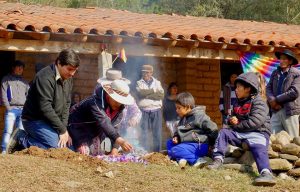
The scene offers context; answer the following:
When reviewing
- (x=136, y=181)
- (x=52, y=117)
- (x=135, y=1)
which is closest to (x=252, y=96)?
(x=136, y=181)

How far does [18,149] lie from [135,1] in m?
25.0

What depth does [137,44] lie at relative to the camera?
9758mm

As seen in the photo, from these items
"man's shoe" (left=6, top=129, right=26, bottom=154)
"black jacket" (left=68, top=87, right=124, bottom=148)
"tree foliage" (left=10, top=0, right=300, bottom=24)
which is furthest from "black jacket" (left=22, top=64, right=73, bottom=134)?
"tree foliage" (left=10, top=0, right=300, bottom=24)

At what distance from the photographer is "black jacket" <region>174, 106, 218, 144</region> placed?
7074 millimetres

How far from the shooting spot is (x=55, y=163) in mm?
5992

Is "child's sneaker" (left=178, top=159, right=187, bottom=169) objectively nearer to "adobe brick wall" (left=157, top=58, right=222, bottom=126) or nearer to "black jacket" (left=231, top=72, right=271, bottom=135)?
"black jacket" (left=231, top=72, right=271, bottom=135)

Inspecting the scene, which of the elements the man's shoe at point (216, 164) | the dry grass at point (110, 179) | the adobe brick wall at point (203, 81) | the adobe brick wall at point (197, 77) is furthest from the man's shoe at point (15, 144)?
the adobe brick wall at point (203, 81)

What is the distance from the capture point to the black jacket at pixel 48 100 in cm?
606

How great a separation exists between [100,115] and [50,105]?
61cm

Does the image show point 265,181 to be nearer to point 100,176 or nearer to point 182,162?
point 182,162

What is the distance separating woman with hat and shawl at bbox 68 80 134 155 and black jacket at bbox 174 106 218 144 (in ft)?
2.89

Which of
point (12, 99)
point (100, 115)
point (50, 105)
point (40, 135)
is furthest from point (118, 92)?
point (12, 99)

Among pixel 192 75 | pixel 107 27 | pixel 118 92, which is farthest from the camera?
pixel 192 75

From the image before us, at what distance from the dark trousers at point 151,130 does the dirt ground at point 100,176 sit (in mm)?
3119
